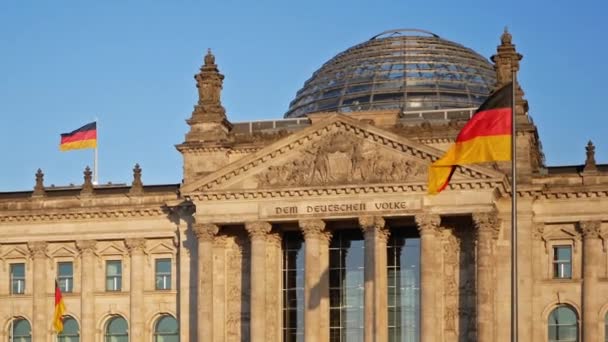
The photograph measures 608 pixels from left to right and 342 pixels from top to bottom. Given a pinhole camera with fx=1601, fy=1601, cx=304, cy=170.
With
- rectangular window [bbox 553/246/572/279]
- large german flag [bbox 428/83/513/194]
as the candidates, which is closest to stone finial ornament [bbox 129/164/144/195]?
rectangular window [bbox 553/246/572/279]

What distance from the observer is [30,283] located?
99.9m

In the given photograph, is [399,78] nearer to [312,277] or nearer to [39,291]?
[312,277]

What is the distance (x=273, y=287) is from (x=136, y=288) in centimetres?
1010

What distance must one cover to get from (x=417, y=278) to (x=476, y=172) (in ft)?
25.6

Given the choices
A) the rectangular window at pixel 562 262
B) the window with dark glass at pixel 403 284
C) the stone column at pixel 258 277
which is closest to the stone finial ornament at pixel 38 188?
the stone column at pixel 258 277

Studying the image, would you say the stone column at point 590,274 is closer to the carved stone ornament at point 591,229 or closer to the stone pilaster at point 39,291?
the carved stone ornament at point 591,229

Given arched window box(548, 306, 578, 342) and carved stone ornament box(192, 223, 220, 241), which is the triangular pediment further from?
arched window box(548, 306, 578, 342)

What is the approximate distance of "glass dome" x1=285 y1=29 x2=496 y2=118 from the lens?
337ft

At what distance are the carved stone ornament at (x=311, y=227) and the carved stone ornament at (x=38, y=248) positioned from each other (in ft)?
60.8

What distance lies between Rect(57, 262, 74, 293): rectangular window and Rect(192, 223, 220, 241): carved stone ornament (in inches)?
463

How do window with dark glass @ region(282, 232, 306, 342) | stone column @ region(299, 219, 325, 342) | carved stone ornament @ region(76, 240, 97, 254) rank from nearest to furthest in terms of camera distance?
stone column @ region(299, 219, 325, 342)
window with dark glass @ region(282, 232, 306, 342)
carved stone ornament @ region(76, 240, 97, 254)

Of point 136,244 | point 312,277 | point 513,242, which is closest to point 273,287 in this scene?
point 312,277

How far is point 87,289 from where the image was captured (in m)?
98.1

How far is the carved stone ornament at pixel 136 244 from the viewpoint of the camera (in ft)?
319
